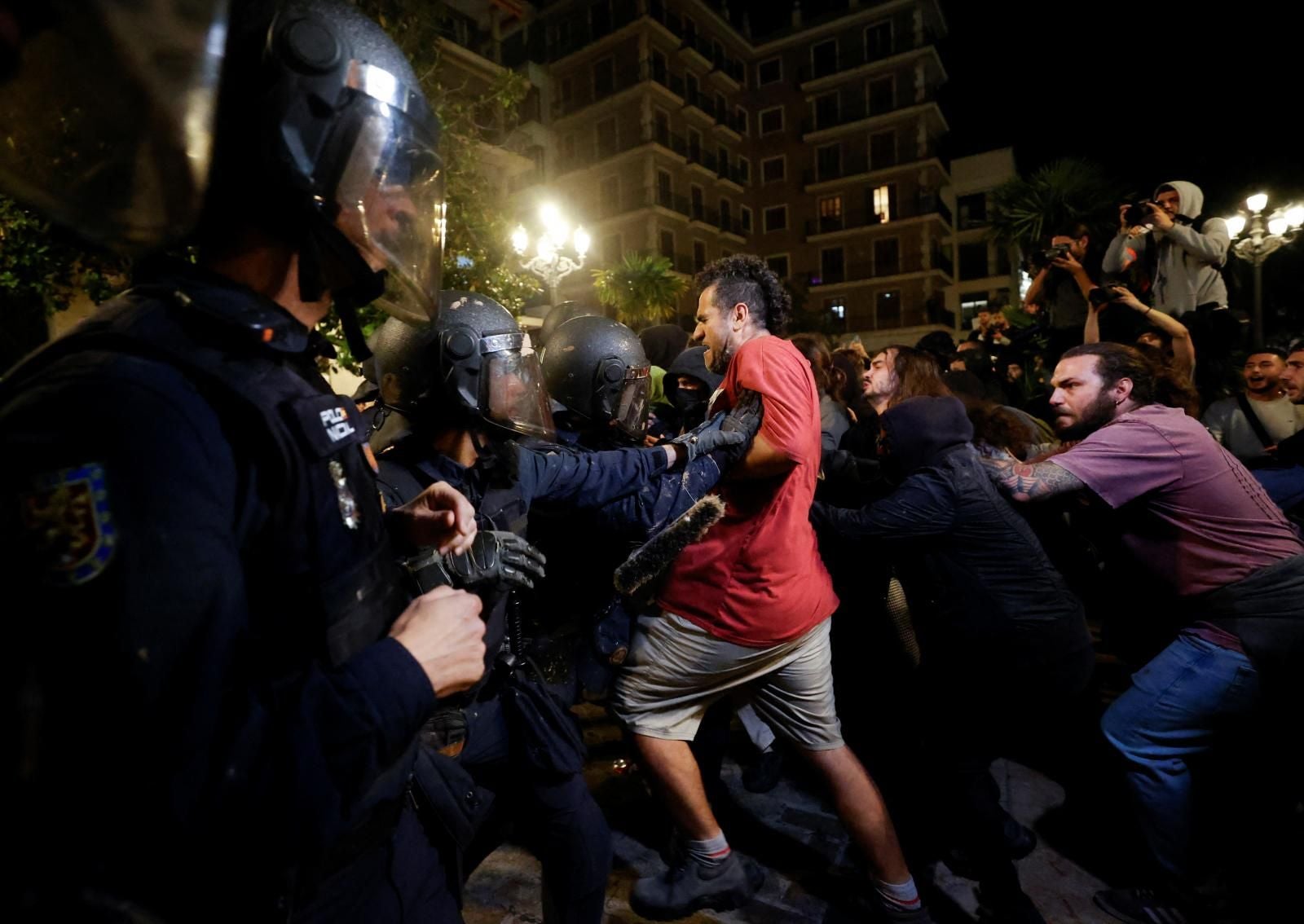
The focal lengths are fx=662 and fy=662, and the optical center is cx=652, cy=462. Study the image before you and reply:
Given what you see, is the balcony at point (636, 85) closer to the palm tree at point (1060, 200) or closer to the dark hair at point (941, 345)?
the palm tree at point (1060, 200)

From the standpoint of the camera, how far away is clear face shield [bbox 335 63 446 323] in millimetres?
1329

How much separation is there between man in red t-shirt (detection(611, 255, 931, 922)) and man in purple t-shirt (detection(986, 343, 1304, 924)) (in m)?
1.08

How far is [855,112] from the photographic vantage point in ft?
130

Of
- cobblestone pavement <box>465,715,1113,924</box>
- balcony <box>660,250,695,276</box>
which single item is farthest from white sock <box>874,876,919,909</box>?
balcony <box>660,250,695,276</box>

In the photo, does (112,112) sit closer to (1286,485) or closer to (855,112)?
(1286,485)

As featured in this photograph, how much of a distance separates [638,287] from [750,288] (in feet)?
48.9

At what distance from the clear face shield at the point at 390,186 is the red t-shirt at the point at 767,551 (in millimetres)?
1797

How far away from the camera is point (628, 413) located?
12.5 feet

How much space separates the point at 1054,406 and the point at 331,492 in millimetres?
3541

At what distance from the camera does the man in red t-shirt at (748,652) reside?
113 inches

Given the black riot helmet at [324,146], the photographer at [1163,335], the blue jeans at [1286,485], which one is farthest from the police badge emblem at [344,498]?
the photographer at [1163,335]

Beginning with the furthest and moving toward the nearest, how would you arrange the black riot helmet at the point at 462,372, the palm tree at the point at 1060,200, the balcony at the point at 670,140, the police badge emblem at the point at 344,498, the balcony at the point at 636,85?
the balcony at the point at 670,140
the balcony at the point at 636,85
the palm tree at the point at 1060,200
the black riot helmet at the point at 462,372
the police badge emblem at the point at 344,498

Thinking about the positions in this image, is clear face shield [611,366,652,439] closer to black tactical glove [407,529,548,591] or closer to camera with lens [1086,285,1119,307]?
black tactical glove [407,529,548,591]

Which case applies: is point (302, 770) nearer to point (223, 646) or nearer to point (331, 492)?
point (223, 646)
